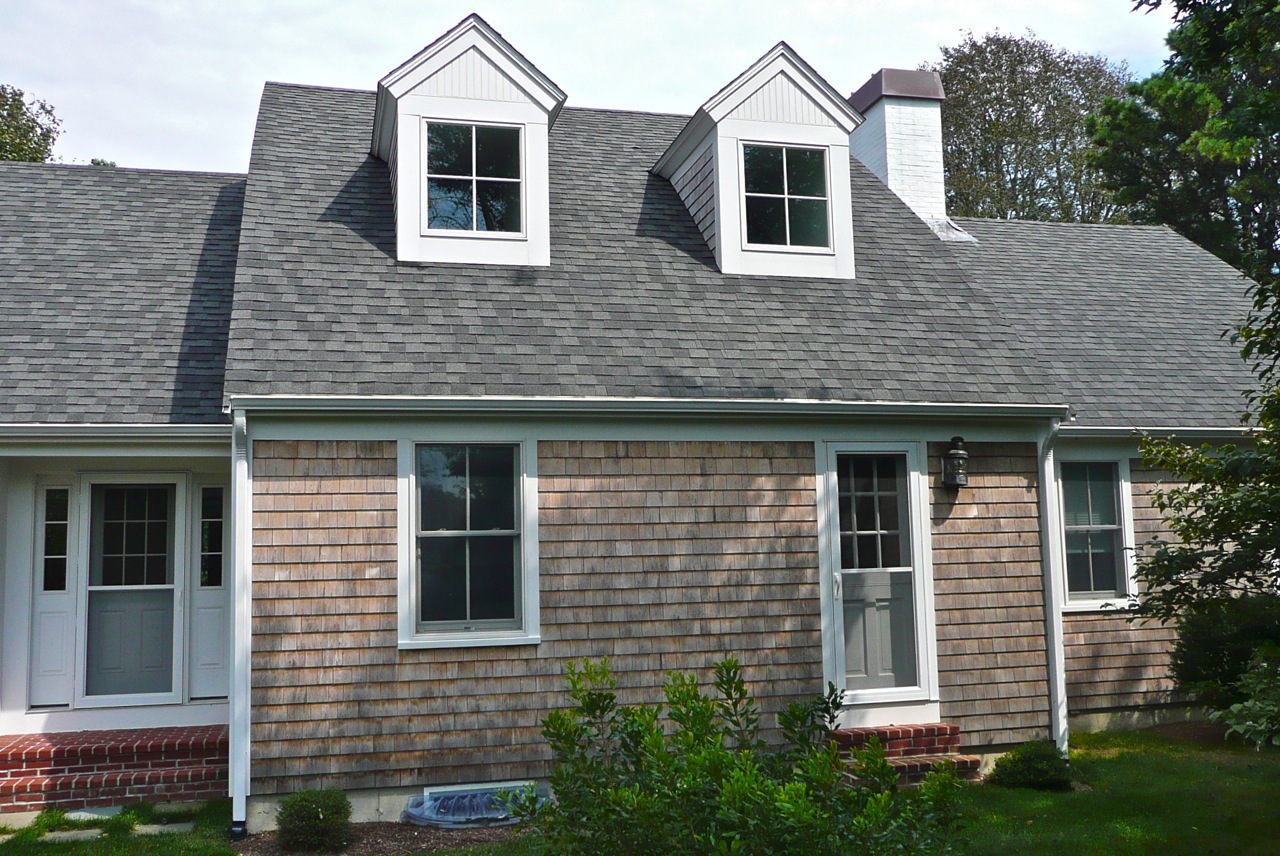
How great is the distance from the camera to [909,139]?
13289mm

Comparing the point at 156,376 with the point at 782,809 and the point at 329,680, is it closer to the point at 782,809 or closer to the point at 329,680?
the point at 329,680

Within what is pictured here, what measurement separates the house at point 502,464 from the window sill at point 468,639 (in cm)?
3

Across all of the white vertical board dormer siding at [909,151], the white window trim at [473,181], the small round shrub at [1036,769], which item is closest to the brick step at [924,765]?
the small round shrub at [1036,769]

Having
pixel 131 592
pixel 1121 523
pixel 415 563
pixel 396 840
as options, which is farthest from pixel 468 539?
pixel 1121 523

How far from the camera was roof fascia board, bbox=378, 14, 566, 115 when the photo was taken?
353 inches

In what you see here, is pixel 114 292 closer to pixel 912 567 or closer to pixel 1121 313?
pixel 912 567

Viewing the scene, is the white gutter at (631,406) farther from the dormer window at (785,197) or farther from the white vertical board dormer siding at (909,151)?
the white vertical board dormer siding at (909,151)

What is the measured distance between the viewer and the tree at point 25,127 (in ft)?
72.7

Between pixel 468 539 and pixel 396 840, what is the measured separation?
2085 millimetres

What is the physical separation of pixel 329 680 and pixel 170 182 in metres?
6.59

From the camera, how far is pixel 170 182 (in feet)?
36.8

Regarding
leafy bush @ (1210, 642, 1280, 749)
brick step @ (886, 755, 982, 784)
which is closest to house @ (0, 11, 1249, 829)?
brick step @ (886, 755, 982, 784)

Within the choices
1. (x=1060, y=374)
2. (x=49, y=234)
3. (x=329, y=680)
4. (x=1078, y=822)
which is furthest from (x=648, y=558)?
(x=49, y=234)

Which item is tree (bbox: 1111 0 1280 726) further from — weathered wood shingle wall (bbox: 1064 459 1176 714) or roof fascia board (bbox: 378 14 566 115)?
roof fascia board (bbox: 378 14 566 115)
